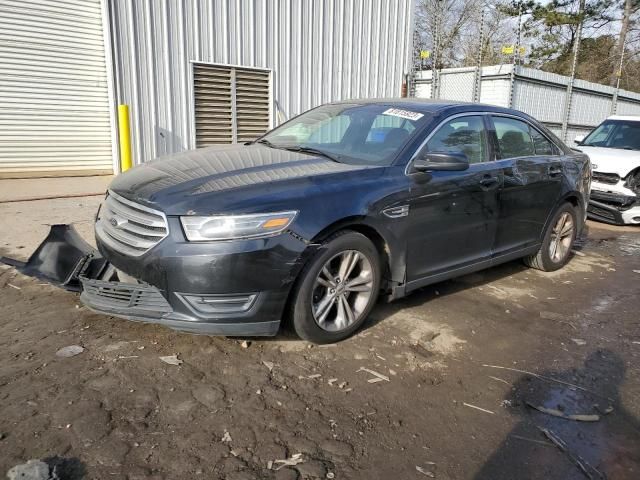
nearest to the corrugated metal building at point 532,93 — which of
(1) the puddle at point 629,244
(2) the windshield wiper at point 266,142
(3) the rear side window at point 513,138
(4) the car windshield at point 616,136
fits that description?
(4) the car windshield at point 616,136

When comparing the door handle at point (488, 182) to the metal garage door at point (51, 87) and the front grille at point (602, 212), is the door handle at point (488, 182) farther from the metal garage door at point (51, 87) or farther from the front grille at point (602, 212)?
the metal garage door at point (51, 87)

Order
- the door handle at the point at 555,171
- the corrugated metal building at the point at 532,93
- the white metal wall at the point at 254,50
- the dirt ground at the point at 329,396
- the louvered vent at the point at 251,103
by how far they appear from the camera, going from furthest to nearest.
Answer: the corrugated metal building at the point at 532,93 → the louvered vent at the point at 251,103 → the white metal wall at the point at 254,50 → the door handle at the point at 555,171 → the dirt ground at the point at 329,396

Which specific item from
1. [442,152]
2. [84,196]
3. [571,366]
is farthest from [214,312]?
[84,196]

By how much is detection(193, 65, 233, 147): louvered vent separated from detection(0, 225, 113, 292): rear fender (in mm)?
6338

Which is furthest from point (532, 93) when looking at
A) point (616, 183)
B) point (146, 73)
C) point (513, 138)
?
point (513, 138)

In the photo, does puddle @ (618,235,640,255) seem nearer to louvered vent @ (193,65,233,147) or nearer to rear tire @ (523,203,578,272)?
rear tire @ (523,203,578,272)

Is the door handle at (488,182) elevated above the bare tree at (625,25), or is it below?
below

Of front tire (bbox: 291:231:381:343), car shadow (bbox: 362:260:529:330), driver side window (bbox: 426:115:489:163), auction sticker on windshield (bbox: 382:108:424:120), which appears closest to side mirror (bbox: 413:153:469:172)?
driver side window (bbox: 426:115:489:163)

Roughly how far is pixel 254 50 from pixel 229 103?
3.83 ft

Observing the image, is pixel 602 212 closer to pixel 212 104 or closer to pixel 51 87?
pixel 212 104

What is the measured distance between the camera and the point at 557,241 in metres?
5.61

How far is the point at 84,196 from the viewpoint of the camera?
25.9ft

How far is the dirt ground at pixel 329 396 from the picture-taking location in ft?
7.83

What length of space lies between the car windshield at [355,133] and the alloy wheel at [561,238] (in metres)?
2.41
